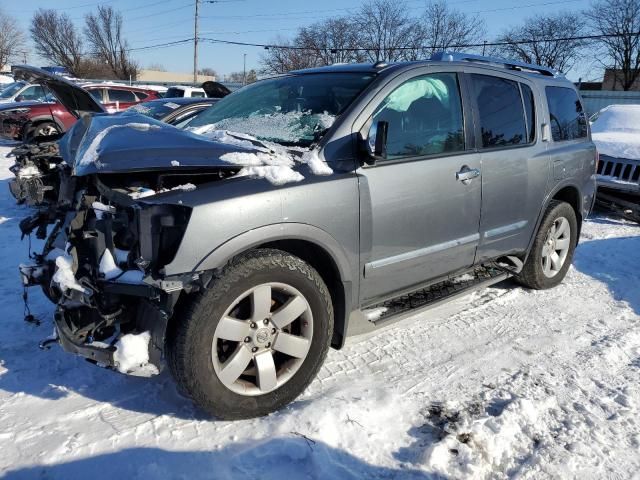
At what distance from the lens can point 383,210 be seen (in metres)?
2.86

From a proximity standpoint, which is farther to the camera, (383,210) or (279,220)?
(383,210)

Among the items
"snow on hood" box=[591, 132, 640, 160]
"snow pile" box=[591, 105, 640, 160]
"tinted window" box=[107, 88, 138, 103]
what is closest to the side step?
"snow on hood" box=[591, 132, 640, 160]

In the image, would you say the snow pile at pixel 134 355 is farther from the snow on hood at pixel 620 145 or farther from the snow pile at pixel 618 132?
the snow pile at pixel 618 132

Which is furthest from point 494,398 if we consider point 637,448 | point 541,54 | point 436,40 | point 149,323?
point 541,54

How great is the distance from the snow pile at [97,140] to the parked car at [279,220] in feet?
0.04

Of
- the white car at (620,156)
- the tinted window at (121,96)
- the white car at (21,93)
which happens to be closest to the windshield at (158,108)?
the white car at (620,156)

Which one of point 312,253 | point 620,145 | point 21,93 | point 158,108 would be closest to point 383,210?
point 312,253

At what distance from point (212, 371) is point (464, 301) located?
8.44ft

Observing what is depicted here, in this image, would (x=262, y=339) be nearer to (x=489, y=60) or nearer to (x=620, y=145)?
(x=489, y=60)

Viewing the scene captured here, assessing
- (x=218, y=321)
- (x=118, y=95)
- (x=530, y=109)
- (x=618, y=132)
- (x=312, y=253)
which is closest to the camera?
(x=218, y=321)

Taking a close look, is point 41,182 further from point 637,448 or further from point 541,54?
point 541,54

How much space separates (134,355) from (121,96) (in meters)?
14.7

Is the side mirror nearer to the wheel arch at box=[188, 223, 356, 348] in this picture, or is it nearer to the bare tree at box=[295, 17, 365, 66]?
the wheel arch at box=[188, 223, 356, 348]

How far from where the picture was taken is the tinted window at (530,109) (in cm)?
397
